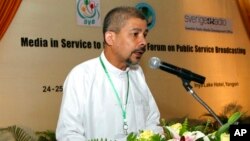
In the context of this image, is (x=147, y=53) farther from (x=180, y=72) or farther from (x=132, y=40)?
(x=180, y=72)

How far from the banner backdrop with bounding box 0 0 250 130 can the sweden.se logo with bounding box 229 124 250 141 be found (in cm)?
375

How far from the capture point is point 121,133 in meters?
2.49

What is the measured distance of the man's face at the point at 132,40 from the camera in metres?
2.47

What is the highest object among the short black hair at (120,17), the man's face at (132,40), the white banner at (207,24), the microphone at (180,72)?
the white banner at (207,24)

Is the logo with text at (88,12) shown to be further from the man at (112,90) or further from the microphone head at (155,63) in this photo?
the microphone head at (155,63)

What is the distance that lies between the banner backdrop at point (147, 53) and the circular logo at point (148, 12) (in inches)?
0.6

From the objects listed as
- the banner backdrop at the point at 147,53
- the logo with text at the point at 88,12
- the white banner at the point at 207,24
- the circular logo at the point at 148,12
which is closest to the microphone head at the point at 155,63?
the banner backdrop at the point at 147,53

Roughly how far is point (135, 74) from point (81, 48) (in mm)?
2511

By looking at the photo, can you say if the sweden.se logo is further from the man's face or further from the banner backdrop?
the banner backdrop

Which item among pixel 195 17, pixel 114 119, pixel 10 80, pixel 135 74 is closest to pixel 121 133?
pixel 114 119

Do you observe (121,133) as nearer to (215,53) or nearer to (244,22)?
(215,53)

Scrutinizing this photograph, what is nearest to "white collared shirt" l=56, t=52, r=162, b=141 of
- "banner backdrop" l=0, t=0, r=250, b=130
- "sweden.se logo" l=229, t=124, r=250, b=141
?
"sweden.se logo" l=229, t=124, r=250, b=141

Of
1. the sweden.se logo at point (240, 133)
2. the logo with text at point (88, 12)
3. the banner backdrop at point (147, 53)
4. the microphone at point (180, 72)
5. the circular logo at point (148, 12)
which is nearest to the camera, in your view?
the sweden.se logo at point (240, 133)

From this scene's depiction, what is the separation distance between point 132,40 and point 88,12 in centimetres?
283
